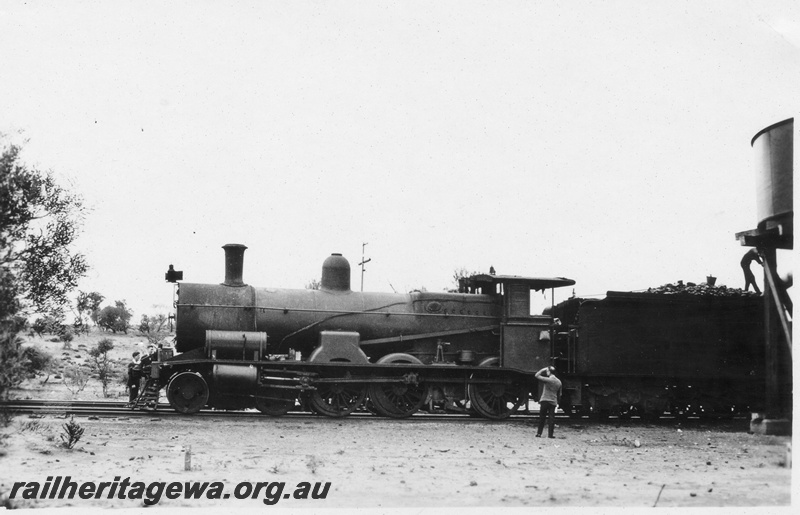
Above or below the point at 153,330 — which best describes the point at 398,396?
below

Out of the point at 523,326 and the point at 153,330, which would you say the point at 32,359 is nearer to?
the point at 523,326

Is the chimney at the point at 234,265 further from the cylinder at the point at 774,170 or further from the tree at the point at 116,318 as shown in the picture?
the tree at the point at 116,318

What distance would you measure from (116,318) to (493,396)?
116ft

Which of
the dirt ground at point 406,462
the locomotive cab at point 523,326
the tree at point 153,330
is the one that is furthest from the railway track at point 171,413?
the tree at point 153,330

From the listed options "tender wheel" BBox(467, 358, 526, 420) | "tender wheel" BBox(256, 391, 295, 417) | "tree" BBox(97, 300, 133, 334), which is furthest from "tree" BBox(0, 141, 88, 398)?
"tree" BBox(97, 300, 133, 334)

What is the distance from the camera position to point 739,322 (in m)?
17.2

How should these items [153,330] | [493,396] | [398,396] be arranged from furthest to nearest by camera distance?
[153,330], [493,396], [398,396]

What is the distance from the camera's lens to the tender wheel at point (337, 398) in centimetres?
1532

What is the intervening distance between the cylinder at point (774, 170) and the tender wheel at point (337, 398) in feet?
27.2

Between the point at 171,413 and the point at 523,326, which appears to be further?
the point at 523,326

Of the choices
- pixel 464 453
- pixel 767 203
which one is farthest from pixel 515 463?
pixel 767 203

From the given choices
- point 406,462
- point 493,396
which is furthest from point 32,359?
point 493,396

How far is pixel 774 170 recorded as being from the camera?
11.5 meters

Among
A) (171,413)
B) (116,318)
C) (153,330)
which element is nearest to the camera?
(171,413)
